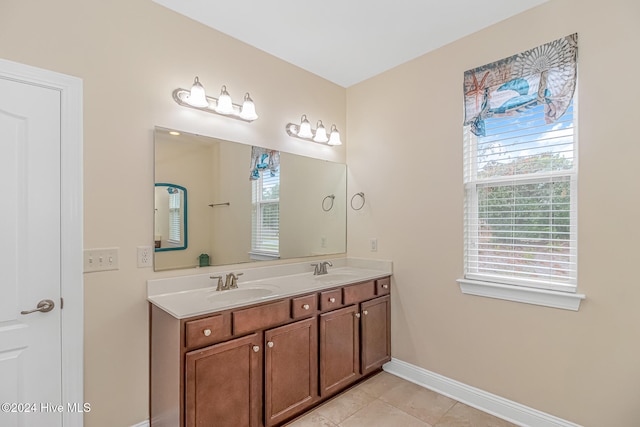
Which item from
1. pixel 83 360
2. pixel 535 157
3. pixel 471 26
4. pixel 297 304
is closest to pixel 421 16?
pixel 471 26

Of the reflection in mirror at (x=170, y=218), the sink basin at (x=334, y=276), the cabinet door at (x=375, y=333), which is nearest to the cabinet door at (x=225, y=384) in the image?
the reflection in mirror at (x=170, y=218)

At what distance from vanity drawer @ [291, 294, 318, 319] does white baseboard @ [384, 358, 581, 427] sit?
112 centimetres

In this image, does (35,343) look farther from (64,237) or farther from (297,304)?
(297,304)

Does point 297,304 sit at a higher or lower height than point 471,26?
lower

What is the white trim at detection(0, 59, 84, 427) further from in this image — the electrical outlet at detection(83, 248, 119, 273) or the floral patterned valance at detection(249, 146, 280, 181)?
the floral patterned valance at detection(249, 146, 280, 181)

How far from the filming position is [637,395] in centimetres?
167

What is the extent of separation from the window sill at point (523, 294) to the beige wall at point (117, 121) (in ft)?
7.16

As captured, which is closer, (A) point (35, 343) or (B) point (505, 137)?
(A) point (35, 343)

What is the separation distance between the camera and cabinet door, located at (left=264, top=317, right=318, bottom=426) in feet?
6.25

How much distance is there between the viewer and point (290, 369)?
79.4 inches

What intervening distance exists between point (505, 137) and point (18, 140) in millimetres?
2865

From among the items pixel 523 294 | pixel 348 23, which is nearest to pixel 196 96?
pixel 348 23

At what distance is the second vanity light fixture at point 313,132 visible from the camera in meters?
2.75

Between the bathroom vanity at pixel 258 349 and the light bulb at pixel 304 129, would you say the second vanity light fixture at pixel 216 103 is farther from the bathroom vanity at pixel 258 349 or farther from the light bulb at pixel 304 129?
the bathroom vanity at pixel 258 349
